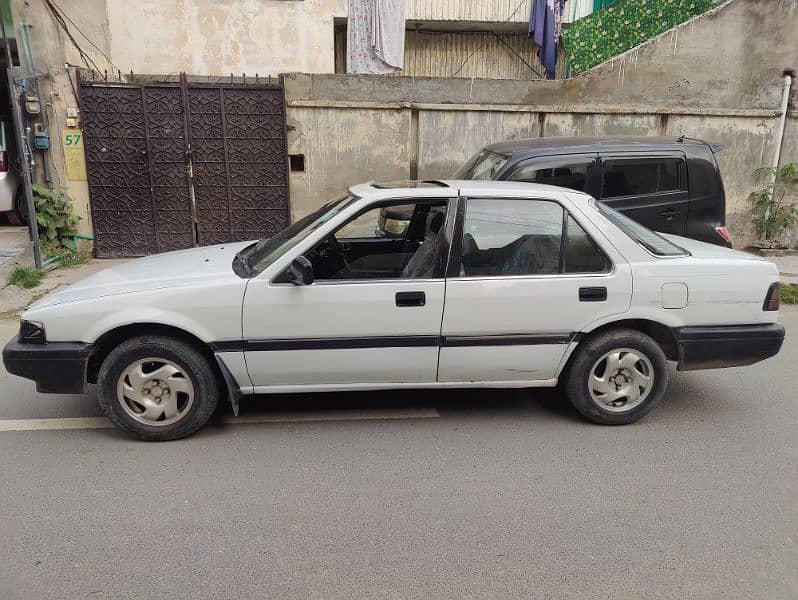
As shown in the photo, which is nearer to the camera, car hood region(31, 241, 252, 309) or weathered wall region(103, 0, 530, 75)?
car hood region(31, 241, 252, 309)

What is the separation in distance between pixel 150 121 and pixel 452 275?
22.2 feet

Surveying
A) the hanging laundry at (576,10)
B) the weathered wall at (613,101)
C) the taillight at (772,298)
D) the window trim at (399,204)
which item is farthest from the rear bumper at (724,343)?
the hanging laundry at (576,10)

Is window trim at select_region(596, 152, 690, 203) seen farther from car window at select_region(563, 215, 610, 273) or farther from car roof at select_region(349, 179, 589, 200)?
car window at select_region(563, 215, 610, 273)

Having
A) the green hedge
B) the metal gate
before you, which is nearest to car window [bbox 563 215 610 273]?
the metal gate

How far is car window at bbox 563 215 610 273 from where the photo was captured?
403 cm

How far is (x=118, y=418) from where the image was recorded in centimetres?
381

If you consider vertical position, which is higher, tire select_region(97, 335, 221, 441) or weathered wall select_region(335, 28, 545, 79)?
weathered wall select_region(335, 28, 545, 79)

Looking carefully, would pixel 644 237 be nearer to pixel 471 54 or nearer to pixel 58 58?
pixel 58 58

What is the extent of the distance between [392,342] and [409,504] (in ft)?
3.31

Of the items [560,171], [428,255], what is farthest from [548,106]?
[428,255]

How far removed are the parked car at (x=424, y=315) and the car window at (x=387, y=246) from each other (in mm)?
19

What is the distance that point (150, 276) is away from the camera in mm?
3961

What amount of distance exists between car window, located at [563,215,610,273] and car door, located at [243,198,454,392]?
2.60 feet

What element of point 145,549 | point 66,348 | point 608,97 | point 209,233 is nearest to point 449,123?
point 608,97
